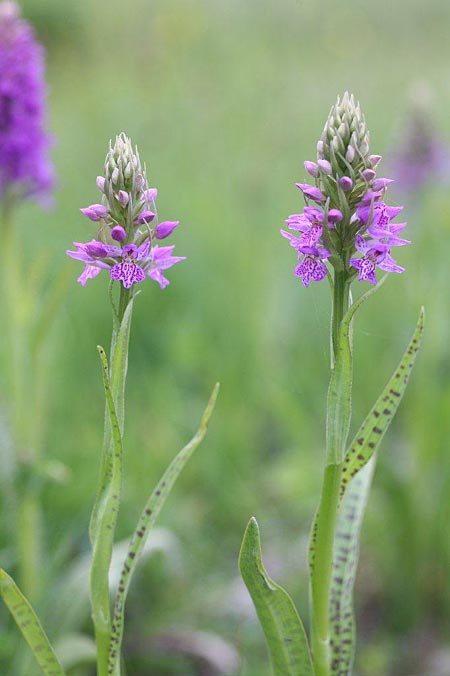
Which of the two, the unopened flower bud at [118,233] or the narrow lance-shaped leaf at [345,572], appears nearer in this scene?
the unopened flower bud at [118,233]

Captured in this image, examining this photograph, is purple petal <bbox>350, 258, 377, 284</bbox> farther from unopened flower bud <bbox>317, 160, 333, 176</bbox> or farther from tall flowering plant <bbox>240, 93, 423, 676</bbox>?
unopened flower bud <bbox>317, 160, 333, 176</bbox>

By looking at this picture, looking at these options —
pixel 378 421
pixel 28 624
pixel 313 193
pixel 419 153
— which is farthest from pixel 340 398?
pixel 419 153

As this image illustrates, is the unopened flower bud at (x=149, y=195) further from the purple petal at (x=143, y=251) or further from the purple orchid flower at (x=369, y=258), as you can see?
the purple orchid flower at (x=369, y=258)

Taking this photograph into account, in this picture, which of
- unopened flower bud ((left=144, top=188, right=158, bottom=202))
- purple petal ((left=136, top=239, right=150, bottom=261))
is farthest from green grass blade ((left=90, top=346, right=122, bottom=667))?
unopened flower bud ((left=144, top=188, right=158, bottom=202))

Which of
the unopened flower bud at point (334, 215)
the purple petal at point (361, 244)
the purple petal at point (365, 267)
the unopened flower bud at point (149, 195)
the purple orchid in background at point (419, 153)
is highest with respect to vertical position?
the purple orchid in background at point (419, 153)

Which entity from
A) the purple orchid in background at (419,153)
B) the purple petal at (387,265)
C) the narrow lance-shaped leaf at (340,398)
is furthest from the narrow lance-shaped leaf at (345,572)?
the purple orchid in background at (419,153)

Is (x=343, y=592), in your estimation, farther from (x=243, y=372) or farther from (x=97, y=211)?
(x=243, y=372)
